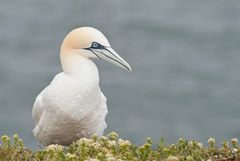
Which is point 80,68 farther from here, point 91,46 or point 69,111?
point 69,111

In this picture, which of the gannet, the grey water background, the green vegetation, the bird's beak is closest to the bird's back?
the gannet

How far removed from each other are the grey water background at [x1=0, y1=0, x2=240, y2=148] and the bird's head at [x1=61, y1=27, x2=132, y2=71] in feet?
37.1

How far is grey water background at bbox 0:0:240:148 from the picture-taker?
28.3 meters

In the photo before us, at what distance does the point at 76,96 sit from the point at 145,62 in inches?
697

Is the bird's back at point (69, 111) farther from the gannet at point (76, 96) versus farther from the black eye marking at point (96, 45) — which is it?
the black eye marking at point (96, 45)

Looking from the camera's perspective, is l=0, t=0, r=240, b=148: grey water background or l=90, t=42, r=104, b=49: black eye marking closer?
l=90, t=42, r=104, b=49: black eye marking

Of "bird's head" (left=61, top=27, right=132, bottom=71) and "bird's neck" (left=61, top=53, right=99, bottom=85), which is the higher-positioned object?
"bird's head" (left=61, top=27, right=132, bottom=71)

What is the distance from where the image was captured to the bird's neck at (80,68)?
14172mm

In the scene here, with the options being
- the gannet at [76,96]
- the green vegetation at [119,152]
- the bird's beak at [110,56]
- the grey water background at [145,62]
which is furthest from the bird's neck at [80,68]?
the grey water background at [145,62]

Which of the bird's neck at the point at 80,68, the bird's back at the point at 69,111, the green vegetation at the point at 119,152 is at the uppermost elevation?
the bird's neck at the point at 80,68

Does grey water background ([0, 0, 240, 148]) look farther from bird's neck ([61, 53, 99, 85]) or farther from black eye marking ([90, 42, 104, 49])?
black eye marking ([90, 42, 104, 49])

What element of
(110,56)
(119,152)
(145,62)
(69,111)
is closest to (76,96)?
(69,111)

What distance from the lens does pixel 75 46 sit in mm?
14445

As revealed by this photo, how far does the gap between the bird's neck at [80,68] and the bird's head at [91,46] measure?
0.20ft
